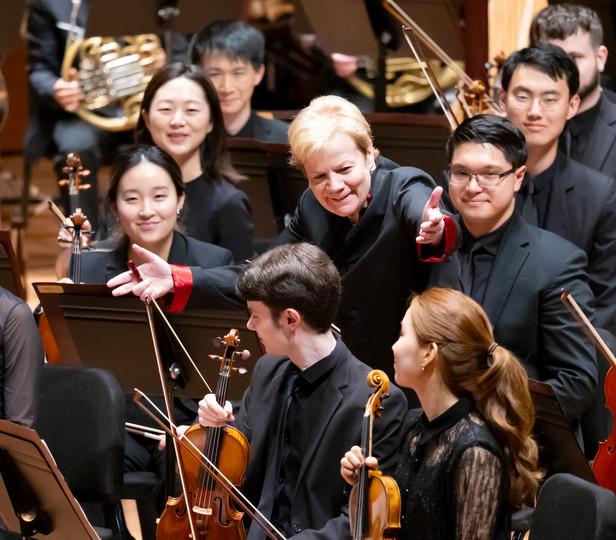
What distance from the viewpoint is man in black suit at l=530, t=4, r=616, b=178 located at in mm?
3895

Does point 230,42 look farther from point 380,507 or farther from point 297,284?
point 380,507

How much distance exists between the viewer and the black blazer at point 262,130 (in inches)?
178

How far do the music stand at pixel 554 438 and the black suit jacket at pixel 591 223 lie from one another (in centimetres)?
89

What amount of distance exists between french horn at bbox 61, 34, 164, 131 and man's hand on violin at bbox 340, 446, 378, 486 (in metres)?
3.48

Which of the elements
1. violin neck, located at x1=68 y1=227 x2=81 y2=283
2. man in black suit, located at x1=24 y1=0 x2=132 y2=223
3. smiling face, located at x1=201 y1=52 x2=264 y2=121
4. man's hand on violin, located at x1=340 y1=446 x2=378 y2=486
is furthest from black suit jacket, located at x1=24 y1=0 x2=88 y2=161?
man's hand on violin, located at x1=340 y1=446 x2=378 y2=486

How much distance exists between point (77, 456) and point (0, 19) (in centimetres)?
286

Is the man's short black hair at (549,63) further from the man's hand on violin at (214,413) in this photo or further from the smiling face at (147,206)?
the man's hand on violin at (214,413)

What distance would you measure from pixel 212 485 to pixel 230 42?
2292 millimetres

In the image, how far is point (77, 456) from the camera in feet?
10.3

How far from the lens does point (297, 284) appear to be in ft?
8.71

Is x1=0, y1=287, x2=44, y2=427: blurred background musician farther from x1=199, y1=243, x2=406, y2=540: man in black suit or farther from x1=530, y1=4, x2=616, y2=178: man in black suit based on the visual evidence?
x1=530, y1=4, x2=616, y2=178: man in black suit

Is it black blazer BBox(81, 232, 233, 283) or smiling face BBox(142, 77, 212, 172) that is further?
smiling face BBox(142, 77, 212, 172)

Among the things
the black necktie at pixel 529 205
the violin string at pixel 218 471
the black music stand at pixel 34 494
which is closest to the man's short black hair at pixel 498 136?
the black necktie at pixel 529 205

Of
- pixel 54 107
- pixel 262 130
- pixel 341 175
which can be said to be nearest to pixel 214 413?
pixel 341 175
